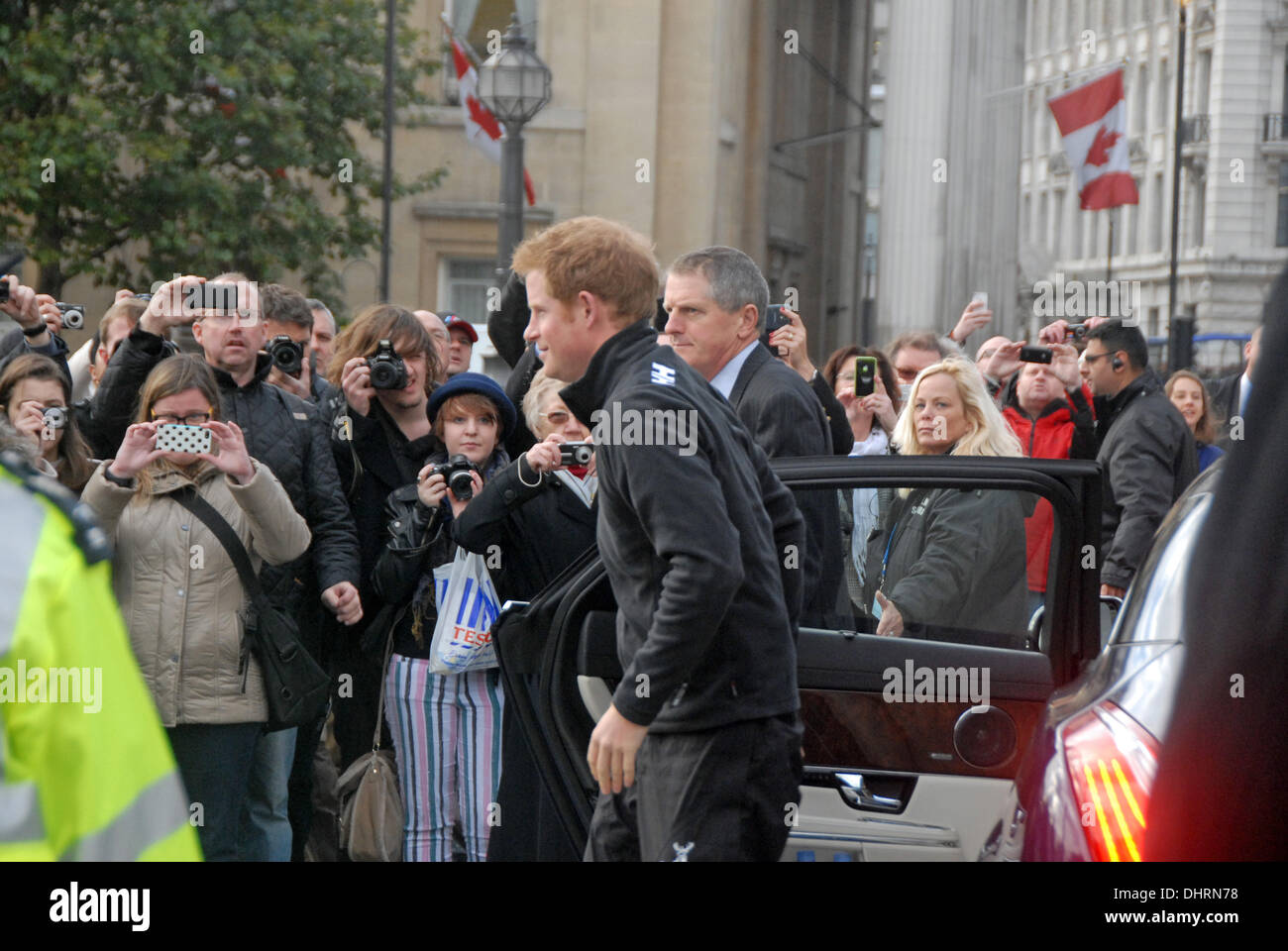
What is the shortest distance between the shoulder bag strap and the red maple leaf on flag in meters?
16.2

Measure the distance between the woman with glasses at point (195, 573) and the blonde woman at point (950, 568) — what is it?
5.98ft

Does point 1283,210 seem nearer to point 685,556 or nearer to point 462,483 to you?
point 462,483

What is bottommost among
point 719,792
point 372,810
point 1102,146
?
point 372,810

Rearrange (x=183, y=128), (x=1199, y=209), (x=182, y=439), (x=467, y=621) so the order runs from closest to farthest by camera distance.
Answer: (x=182, y=439)
(x=467, y=621)
(x=183, y=128)
(x=1199, y=209)

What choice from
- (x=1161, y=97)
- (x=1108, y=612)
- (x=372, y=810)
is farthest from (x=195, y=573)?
(x=1161, y=97)

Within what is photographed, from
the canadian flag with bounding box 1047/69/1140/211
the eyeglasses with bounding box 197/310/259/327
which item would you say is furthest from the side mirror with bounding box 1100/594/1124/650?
the canadian flag with bounding box 1047/69/1140/211

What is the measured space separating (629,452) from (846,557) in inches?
46.5

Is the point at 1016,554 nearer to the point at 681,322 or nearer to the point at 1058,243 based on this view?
the point at 681,322

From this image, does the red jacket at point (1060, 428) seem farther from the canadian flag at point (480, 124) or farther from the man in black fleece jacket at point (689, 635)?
the canadian flag at point (480, 124)

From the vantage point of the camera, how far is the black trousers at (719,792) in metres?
3.57

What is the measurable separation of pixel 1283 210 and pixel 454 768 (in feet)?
216

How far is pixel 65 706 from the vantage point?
4.25 ft

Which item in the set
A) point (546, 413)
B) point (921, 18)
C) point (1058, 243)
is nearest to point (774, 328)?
point (546, 413)

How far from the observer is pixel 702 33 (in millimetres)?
28172
